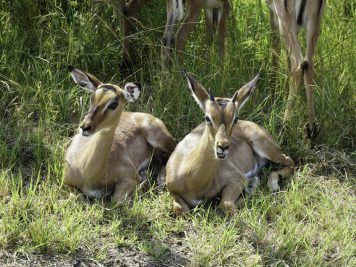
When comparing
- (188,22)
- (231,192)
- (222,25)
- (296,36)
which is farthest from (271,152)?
(222,25)

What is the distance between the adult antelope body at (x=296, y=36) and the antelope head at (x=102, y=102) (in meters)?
1.47

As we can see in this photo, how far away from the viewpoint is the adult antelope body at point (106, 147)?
6.30 metres

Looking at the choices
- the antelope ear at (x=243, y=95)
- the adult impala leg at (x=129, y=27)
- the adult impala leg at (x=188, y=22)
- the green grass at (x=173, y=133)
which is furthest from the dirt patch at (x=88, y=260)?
the adult impala leg at (x=129, y=27)

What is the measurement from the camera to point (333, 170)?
7.07 m

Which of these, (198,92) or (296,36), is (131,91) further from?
(296,36)

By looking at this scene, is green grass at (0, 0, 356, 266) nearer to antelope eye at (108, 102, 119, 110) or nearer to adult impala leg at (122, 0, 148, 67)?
adult impala leg at (122, 0, 148, 67)

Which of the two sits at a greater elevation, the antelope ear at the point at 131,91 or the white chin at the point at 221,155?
the antelope ear at the point at 131,91

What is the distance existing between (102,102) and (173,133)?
1.26 m

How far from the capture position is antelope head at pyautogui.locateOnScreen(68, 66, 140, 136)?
616 cm

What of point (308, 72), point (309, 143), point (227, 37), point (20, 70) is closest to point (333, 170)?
point (309, 143)

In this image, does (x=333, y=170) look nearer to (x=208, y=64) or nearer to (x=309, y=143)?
(x=309, y=143)

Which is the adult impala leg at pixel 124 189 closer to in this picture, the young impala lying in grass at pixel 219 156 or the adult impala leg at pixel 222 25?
the young impala lying in grass at pixel 219 156

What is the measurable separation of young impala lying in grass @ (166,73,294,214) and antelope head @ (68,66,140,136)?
51cm

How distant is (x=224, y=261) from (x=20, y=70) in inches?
116
